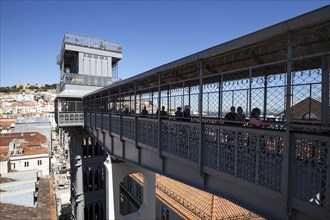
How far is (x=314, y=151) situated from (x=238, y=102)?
9.63 feet

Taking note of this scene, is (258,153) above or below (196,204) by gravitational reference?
above

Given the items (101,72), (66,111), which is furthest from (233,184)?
(101,72)

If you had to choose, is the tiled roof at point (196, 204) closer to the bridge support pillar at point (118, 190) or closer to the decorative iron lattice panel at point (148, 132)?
the bridge support pillar at point (118, 190)

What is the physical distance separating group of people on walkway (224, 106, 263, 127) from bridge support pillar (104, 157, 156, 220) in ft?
23.8

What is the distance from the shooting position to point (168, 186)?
1561 cm

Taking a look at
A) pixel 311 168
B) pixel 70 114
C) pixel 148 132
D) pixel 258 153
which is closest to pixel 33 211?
pixel 70 114

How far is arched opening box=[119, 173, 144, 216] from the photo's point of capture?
21031 mm

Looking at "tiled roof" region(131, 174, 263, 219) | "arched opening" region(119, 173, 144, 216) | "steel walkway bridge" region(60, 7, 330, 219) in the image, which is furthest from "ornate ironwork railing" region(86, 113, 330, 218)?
"arched opening" region(119, 173, 144, 216)

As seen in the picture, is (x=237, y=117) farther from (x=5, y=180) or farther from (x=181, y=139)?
(x=5, y=180)

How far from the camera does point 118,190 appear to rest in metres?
11.2

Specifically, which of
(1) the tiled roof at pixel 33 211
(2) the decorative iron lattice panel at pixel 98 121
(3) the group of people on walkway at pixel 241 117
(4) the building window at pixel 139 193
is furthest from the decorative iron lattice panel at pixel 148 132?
(4) the building window at pixel 139 193

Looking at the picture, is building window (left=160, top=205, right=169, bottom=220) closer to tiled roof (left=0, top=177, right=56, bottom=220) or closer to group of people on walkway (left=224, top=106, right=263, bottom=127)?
tiled roof (left=0, top=177, right=56, bottom=220)

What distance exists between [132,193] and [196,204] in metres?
12.0

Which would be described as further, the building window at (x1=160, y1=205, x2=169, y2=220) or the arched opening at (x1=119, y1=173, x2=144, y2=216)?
the arched opening at (x1=119, y1=173, x2=144, y2=216)
